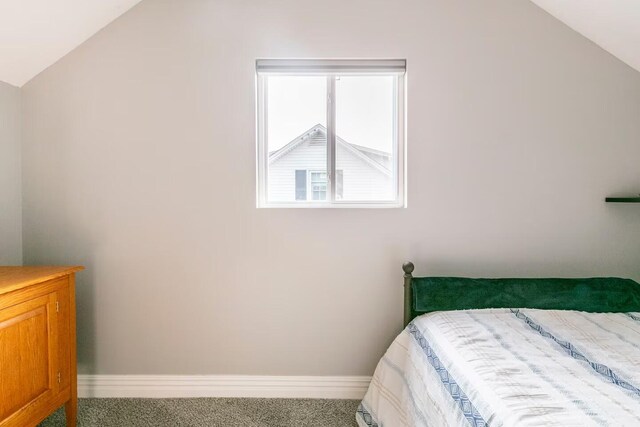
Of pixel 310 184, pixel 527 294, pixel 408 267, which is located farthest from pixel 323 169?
pixel 527 294

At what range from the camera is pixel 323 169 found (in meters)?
2.52

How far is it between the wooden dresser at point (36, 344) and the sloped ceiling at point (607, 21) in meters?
2.85

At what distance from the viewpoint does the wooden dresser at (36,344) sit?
1650 mm

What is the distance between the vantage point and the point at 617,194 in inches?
93.7

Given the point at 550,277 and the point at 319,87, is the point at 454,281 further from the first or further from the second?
the point at 319,87

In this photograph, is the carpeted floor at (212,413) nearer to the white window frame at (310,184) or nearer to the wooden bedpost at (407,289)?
the wooden bedpost at (407,289)

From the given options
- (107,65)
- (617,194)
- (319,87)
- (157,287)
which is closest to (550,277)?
(617,194)

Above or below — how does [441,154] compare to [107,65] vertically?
below

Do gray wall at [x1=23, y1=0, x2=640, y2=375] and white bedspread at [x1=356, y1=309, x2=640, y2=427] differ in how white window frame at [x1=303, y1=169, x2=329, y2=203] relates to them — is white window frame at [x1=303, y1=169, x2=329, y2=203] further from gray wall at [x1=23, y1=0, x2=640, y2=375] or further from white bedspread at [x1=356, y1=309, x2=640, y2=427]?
white bedspread at [x1=356, y1=309, x2=640, y2=427]

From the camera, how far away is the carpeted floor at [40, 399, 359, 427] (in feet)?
7.11

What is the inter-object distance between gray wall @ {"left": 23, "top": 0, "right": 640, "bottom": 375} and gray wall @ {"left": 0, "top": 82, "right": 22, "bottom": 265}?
5cm

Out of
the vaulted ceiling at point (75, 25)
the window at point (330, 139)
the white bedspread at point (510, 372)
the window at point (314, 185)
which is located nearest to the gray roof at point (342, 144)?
the window at point (330, 139)

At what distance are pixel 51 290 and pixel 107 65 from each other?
1.27m

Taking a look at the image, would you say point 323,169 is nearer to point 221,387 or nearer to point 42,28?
point 221,387
